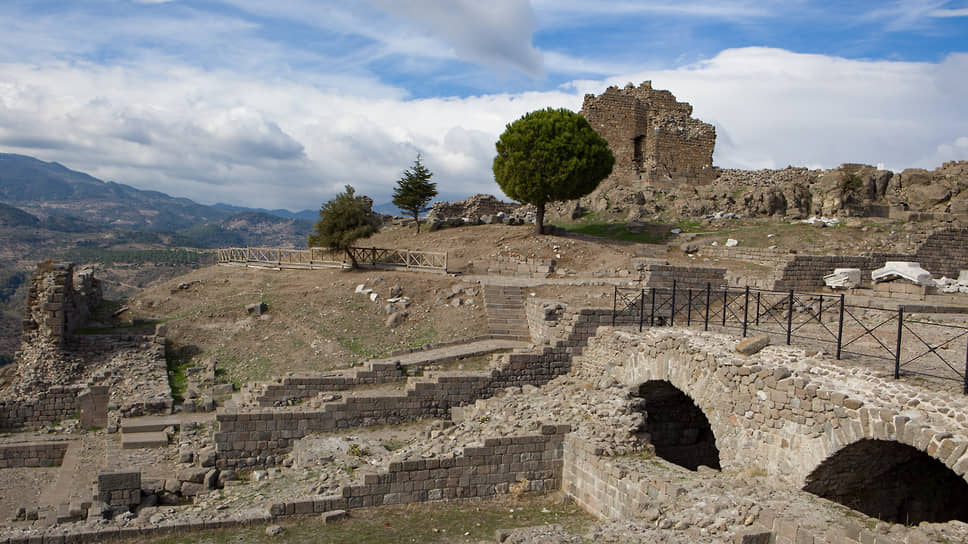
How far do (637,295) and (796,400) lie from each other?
7.80 m

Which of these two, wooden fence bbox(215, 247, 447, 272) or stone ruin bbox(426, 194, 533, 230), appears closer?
wooden fence bbox(215, 247, 447, 272)

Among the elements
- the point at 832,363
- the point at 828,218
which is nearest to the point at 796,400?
the point at 832,363

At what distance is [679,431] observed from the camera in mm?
16016

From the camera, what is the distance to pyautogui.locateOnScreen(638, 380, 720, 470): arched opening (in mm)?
15719

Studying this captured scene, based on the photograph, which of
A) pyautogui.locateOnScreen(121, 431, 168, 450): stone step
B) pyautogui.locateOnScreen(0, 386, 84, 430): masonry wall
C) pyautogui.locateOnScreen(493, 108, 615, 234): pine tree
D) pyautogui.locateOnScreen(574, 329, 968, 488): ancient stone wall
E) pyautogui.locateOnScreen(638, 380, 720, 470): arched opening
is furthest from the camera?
pyautogui.locateOnScreen(493, 108, 615, 234): pine tree

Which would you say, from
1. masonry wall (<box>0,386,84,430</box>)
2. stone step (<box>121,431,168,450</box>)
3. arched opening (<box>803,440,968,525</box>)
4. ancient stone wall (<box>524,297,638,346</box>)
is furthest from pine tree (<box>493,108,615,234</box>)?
arched opening (<box>803,440,968,525</box>)

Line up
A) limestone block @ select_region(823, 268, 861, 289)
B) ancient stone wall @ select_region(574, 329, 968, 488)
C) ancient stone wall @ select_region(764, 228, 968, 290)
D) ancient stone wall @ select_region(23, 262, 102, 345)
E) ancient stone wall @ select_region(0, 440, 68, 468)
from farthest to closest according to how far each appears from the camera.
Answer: limestone block @ select_region(823, 268, 861, 289)
ancient stone wall @ select_region(764, 228, 968, 290)
ancient stone wall @ select_region(23, 262, 102, 345)
ancient stone wall @ select_region(0, 440, 68, 468)
ancient stone wall @ select_region(574, 329, 968, 488)

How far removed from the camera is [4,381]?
1886cm

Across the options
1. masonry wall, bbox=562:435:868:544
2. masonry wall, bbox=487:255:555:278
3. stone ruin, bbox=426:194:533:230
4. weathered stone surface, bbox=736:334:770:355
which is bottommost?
masonry wall, bbox=562:435:868:544

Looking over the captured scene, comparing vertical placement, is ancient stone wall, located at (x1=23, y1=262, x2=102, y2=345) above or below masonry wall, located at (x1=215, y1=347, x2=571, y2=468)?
above

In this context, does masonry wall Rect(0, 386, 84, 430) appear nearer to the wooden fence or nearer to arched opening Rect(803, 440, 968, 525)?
the wooden fence

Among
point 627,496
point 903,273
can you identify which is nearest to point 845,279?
point 903,273

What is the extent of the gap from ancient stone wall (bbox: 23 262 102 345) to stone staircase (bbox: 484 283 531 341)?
40.3 ft

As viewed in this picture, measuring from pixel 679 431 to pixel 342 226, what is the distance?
50.5ft
